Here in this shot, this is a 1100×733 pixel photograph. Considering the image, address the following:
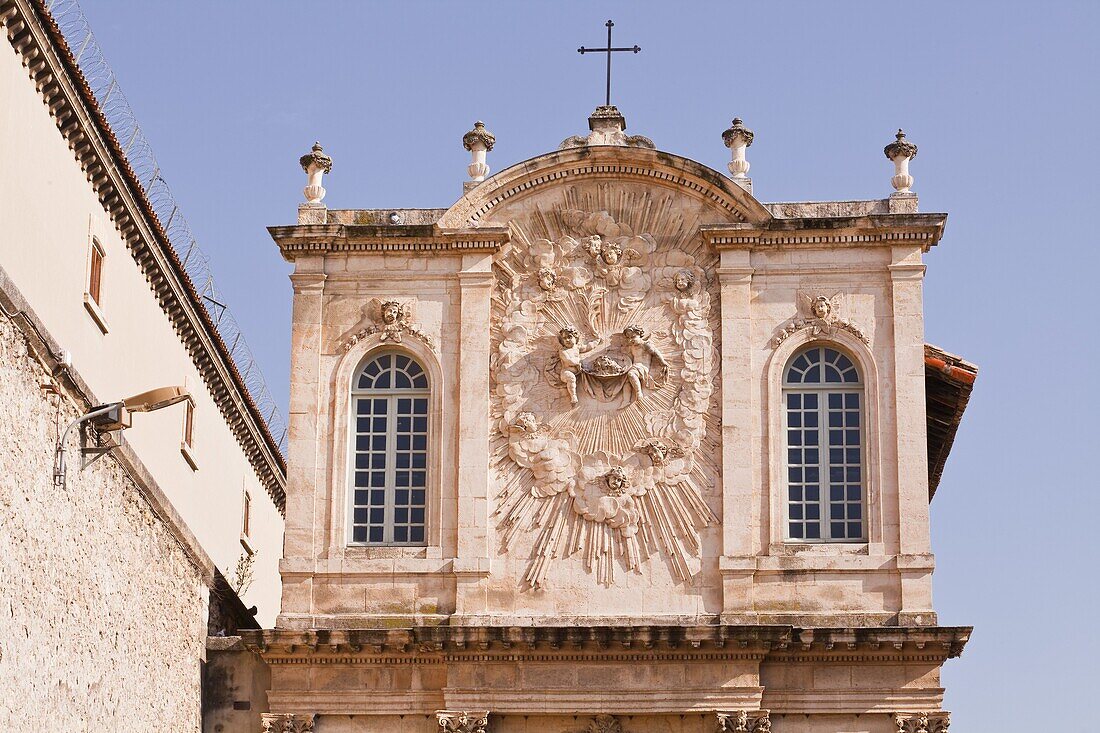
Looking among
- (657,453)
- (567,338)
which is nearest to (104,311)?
(567,338)

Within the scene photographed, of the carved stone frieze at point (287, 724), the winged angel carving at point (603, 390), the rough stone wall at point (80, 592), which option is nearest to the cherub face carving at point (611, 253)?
the winged angel carving at point (603, 390)

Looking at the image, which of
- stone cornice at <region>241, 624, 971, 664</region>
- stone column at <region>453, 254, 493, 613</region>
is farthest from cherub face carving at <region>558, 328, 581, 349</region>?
stone cornice at <region>241, 624, 971, 664</region>

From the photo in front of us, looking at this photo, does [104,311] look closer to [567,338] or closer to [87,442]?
[87,442]

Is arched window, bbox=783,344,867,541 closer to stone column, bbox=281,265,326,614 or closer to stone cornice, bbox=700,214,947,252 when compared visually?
stone cornice, bbox=700,214,947,252

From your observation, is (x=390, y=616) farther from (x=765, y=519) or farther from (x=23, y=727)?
(x=23, y=727)

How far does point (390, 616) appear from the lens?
26594mm

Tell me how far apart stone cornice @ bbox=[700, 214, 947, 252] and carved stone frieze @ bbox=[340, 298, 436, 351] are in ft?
13.3

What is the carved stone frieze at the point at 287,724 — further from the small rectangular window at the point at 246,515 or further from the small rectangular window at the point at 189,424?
the small rectangular window at the point at 246,515

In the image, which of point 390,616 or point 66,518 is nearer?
point 66,518

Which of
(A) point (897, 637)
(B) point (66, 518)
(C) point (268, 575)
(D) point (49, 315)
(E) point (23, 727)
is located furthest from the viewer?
(C) point (268, 575)

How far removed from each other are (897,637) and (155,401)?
31.2ft

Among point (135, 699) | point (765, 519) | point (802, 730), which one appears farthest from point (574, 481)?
point (135, 699)

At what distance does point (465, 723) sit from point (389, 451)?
12.8 feet

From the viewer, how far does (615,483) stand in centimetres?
2709
